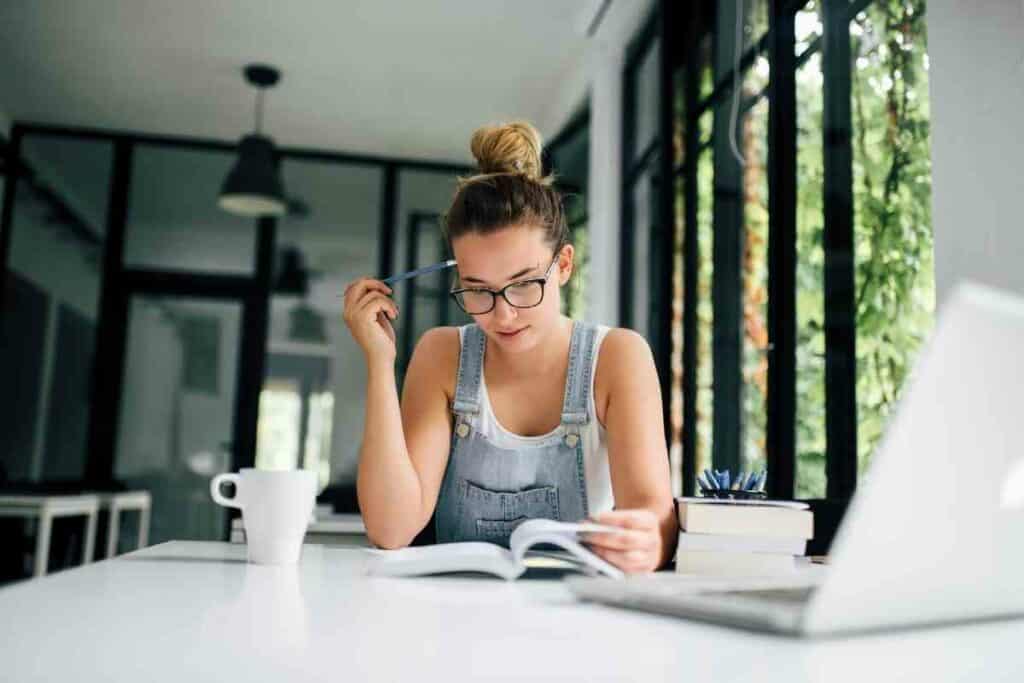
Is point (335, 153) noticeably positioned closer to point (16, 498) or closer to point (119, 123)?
point (119, 123)

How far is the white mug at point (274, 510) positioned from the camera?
1007 mm

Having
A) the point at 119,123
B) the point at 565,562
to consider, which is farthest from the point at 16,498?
the point at 565,562

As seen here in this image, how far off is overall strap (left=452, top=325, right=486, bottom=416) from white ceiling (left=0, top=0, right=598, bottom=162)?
9.77 feet

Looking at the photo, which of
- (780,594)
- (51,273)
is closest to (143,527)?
(51,273)

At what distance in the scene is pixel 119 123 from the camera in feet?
19.2

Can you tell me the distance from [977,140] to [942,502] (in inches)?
45.8

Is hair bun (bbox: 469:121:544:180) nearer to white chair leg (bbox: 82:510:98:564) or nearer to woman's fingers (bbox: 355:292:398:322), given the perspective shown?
woman's fingers (bbox: 355:292:398:322)

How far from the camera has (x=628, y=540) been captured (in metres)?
0.87

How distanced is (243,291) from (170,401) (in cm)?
85

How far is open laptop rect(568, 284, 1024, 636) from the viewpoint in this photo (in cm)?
41

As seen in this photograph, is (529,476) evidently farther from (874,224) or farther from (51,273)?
(51,273)

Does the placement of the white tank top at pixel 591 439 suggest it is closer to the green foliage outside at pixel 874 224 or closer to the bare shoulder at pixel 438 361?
the bare shoulder at pixel 438 361

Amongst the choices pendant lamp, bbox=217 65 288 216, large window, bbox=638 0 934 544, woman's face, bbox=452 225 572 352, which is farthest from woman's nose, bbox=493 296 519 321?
pendant lamp, bbox=217 65 288 216

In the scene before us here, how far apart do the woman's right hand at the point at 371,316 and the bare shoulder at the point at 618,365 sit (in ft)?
1.10
